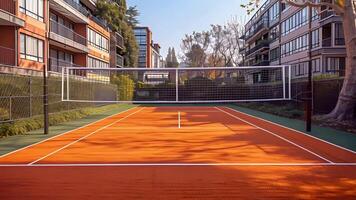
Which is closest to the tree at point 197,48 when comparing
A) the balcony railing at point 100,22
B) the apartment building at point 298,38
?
the apartment building at point 298,38

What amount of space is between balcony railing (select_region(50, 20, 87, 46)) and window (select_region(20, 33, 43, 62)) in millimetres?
3950

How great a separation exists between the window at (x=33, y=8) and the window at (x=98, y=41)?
18273 mm

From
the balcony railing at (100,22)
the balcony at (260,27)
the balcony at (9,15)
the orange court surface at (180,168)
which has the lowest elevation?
the orange court surface at (180,168)

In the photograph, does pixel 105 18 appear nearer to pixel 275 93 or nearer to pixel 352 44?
pixel 275 93

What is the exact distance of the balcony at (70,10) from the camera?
40.2 m

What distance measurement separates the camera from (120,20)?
74.1 m

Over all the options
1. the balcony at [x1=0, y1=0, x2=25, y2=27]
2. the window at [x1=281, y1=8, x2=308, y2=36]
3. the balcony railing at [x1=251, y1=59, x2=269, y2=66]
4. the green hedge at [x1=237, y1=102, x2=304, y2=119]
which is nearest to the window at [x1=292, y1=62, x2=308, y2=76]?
the window at [x1=281, y1=8, x2=308, y2=36]

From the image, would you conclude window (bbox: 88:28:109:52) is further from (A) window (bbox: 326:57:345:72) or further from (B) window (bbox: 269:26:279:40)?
(B) window (bbox: 269:26:279:40)

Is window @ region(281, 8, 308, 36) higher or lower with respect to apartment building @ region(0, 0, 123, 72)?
higher

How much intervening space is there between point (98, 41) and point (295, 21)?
86.9ft

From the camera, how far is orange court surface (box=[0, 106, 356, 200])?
27.1ft

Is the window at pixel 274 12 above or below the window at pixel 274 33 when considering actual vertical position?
above

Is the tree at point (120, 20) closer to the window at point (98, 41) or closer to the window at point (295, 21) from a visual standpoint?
the window at point (98, 41)

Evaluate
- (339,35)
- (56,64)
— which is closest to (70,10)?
(56,64)
